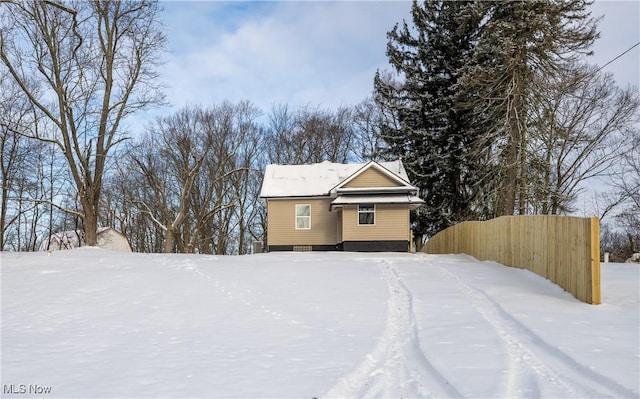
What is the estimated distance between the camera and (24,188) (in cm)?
2966

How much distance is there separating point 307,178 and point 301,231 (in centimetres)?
304

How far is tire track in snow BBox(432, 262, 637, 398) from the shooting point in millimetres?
4242

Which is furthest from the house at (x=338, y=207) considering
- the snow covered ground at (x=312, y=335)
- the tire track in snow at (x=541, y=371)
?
the tire track in snow at (x=541, y=371)

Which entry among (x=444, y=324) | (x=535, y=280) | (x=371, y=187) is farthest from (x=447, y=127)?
(x=444, y=324)

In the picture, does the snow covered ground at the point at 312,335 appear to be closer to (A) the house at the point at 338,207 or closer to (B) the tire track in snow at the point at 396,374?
(B) the tire track in snow at the point at 396,374

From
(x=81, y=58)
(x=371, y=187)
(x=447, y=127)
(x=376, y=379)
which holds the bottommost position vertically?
(x=376, y=379)

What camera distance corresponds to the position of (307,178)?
23.9 metres

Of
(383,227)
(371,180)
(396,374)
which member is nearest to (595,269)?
(396,374)

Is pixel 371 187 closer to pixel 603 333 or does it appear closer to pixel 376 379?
pixel 603 333

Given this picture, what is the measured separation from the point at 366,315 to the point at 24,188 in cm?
3031

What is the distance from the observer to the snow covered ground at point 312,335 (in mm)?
4574

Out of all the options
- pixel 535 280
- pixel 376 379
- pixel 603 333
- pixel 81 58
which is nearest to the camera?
pixel 376 379

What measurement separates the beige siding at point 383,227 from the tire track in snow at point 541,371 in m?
13.6

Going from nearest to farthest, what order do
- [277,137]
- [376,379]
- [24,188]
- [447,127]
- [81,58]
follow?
[376,379] < [81,58] < [447,127] < [24,188] < [277,137]
